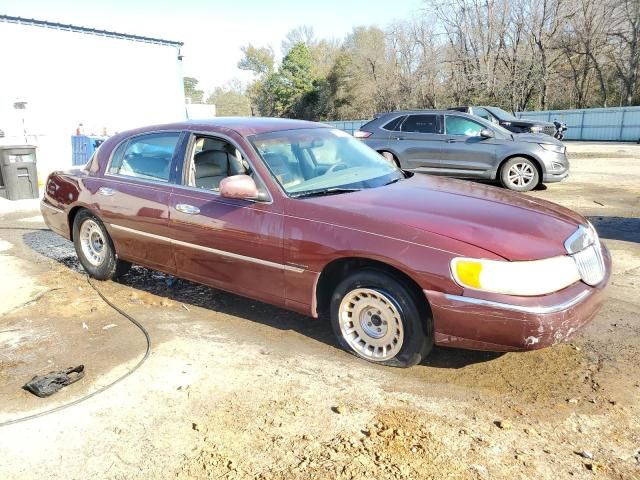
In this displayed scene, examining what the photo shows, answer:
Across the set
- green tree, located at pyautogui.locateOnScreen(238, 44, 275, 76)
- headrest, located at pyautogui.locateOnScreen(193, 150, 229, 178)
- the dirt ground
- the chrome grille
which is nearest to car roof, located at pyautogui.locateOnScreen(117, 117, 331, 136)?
headrest, located at pyautogui.locateOnScreen(193, 150, 229, 178)

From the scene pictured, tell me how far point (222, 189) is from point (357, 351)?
1.56 m

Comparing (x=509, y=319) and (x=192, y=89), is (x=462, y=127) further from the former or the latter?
(x=192, y=89)

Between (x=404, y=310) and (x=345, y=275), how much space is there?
1.68 ft

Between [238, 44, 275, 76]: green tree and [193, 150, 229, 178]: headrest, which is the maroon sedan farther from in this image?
[238, 44, 275, 76]: green tree

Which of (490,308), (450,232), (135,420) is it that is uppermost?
(450,232)

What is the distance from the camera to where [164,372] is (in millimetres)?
3686

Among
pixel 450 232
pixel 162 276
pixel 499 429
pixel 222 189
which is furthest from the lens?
pixel 162 276

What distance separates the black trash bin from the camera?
11.1m

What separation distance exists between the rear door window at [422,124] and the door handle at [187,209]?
312 inches

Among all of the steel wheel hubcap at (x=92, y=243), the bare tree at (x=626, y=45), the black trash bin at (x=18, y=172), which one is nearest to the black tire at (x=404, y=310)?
the steel wheel hubcap at (x=92, y=243)

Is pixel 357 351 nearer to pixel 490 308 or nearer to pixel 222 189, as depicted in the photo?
pixel 490 308

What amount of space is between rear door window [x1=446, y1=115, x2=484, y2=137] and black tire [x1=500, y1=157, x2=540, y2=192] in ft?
3.01

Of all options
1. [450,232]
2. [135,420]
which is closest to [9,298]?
[135,420]

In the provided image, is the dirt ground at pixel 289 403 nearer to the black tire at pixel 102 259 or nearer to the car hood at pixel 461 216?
the black tire at pixel 102 259
